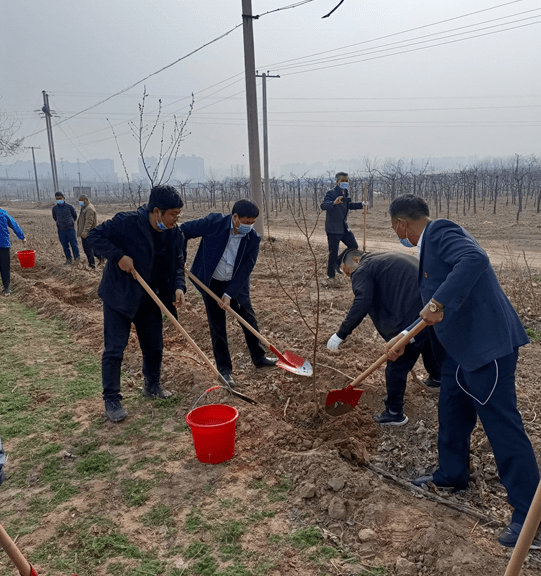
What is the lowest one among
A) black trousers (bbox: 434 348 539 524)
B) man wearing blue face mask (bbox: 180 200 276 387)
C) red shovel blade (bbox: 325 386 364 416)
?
red shovel blade (bbox: 325 386 364 416)

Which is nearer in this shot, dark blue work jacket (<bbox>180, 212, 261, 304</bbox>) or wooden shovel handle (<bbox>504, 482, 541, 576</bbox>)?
wooden shovel handle (<bbox>504, 482, 541, 576</bbox>)

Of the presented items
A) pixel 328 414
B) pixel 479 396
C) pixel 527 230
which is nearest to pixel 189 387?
pixel 328 414

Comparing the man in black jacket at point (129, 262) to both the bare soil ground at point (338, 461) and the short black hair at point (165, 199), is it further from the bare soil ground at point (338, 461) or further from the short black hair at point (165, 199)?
the bare soil ground at point (338, 461)

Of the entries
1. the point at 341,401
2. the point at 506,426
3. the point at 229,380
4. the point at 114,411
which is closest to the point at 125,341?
the point at 114,411

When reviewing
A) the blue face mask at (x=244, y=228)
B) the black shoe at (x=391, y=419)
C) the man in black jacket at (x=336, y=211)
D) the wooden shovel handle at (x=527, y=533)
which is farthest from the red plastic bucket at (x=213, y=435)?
the man in black jacket at (x=336, y=211)

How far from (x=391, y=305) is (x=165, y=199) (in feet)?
5.85

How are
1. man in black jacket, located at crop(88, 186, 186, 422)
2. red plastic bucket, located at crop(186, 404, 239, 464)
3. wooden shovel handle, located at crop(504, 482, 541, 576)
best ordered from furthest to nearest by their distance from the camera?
1. man in black jacket, located at crop(88, 186, 186, 422)
2. red plastic bucket, located at crop(186, 404, 239, 464)
3. wooden shovel handle, located at crop(504, 482, 541, 576)

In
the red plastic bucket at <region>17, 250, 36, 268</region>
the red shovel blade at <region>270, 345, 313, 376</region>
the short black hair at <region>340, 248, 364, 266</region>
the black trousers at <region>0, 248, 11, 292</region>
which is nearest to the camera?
the short black hair at <region>340, 248, 364, 266</region>

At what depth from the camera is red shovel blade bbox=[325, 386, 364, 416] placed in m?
3.39

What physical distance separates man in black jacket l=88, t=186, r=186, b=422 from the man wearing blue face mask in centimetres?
30

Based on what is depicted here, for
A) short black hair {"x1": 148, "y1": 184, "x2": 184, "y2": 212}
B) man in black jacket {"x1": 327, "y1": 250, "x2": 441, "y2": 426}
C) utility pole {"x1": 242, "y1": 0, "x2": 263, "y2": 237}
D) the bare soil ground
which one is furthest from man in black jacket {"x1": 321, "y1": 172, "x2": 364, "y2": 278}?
short black hair {"x1": 148, "y1": 184, "x2": 184, "y2": 212}

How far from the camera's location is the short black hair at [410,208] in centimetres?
258

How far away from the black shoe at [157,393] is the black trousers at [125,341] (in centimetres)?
3

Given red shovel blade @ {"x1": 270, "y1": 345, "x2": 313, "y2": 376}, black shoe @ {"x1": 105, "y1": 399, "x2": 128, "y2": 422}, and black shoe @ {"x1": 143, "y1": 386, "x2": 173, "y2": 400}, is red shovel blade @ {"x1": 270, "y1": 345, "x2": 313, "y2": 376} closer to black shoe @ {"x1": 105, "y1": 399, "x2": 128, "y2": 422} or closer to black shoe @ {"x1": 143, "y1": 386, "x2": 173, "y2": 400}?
black shoe @ {"x1": 143, "y1": 386, "x2": 173, "y2": 400}
